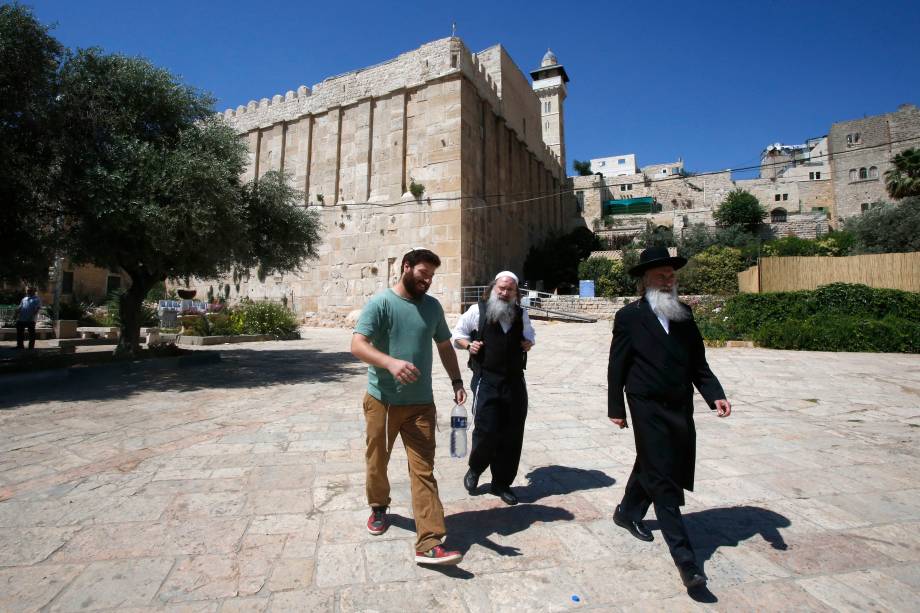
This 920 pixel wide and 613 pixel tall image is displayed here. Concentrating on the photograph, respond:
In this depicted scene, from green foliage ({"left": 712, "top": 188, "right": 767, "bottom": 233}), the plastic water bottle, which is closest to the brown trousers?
the plastic water bottle

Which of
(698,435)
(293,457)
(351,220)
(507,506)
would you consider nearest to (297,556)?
(507,506)

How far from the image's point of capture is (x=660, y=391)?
245 cm

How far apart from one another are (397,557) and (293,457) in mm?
1984

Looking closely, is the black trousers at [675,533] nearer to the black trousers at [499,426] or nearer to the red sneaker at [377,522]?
the black trousers at [499,426]

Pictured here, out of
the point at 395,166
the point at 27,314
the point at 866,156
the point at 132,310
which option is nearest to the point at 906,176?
the point at 866,156

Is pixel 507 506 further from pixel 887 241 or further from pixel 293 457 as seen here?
pixel 887 241

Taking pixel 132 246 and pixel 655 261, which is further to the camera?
pixel 132 246

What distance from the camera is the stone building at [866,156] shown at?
42719 mm

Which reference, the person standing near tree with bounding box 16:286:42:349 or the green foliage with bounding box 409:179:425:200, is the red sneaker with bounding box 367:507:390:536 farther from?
the green foliage with bounding box 409:179:425:200

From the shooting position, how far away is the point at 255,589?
2.12 m

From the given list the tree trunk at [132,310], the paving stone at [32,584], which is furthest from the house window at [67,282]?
the paving stone at [32,584]

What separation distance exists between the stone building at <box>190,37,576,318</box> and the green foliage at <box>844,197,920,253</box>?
2211cm

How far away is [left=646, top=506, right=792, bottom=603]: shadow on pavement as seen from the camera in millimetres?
2562

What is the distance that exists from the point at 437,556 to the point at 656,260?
2.01 m
